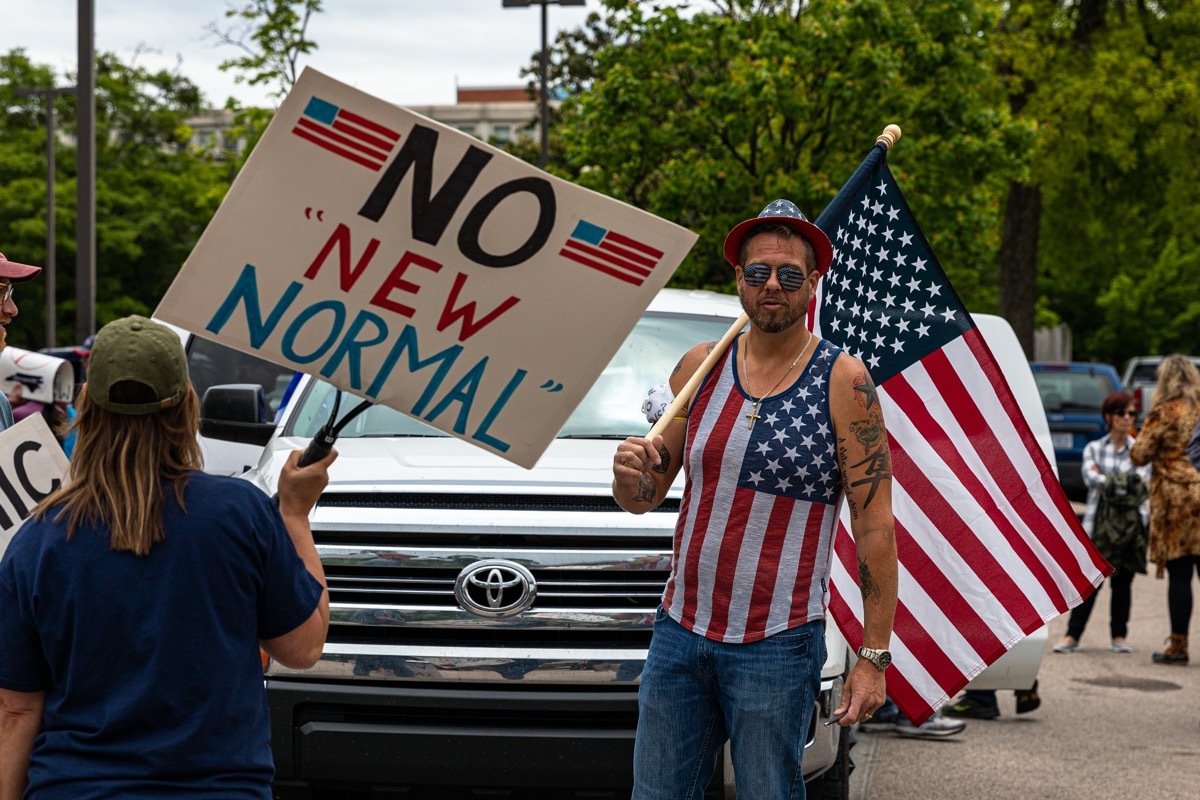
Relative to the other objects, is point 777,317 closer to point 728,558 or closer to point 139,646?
point 728,558

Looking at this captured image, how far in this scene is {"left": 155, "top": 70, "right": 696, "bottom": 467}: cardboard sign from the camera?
2.92 metres

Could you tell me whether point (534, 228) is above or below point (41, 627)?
above

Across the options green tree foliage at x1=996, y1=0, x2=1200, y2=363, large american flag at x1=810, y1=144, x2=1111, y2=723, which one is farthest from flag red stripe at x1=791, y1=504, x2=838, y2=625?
green tree foliage at x1=996, y1=0, x2=1200, y2=363

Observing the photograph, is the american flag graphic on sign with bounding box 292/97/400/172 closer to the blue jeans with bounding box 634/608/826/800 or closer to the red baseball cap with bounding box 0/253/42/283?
the blue jeans with bounding box 634/608/826/800

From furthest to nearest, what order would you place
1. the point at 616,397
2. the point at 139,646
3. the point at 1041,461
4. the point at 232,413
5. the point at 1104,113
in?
the point at 1104,113 → the point at 616,397 → the point at 232,413 → the point at 1041,461 → the point at 139,646

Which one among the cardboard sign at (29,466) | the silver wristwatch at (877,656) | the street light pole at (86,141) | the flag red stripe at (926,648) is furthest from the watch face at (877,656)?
the street light pole at (86,141)

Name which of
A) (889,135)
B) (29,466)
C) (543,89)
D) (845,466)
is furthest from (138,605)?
(543,89)

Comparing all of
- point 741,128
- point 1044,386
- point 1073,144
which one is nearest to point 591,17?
point 1073,144

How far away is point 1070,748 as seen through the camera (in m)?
7.23

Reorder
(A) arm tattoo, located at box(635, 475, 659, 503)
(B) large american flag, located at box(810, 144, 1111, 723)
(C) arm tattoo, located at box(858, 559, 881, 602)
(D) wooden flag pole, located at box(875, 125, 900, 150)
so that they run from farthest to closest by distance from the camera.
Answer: (B) large american flag, located at box(810, 144, 1111, 723) → (D) wooden flag pole, located at box(875, 125, 900, 150) → (A) arm tattoo, located at box(635, 475, 659, 503) → (C) arm tattoo, located at box(858, 559, 881, 602)

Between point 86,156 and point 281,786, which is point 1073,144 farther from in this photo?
point 281,786

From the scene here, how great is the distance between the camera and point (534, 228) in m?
3.00

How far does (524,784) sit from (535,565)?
0.66 m

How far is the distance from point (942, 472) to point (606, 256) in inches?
82.8
